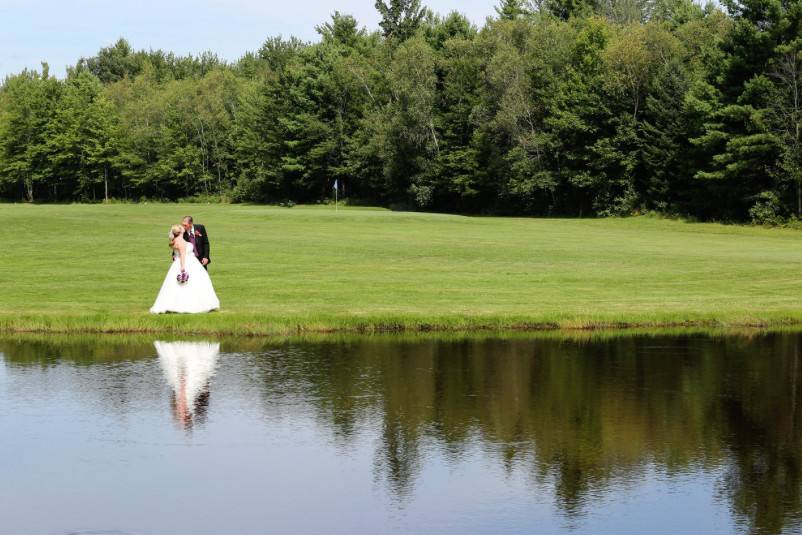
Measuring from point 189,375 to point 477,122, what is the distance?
7400 cm

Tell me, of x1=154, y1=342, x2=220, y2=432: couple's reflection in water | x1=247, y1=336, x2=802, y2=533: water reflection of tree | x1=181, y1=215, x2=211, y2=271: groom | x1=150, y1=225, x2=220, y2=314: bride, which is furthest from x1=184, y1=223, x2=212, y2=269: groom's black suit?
x1=247, y1=336, x2=802, y2=533: water reflection of tree

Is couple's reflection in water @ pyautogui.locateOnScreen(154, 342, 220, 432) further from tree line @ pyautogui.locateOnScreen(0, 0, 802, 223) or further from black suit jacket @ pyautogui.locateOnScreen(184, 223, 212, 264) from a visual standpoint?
tree line @ pyautogui.locateOnScreen(0, 0, 802, 223)

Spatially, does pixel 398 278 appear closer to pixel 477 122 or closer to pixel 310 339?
pixel 310 339

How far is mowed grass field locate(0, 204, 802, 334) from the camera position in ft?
67.8

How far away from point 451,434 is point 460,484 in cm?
198

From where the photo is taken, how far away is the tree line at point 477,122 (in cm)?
6844

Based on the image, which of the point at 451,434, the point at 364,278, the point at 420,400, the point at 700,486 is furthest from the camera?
the point at 364,278

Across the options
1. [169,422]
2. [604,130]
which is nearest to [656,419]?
[169,422]

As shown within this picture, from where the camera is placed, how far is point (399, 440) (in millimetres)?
11203

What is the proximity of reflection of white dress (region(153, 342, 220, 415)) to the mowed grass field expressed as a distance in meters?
1.71

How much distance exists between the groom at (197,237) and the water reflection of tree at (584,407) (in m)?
5.40

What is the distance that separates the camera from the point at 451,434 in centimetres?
1146

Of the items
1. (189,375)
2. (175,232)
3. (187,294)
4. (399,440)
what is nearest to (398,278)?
(187,294)

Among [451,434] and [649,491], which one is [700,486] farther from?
[451,434]
